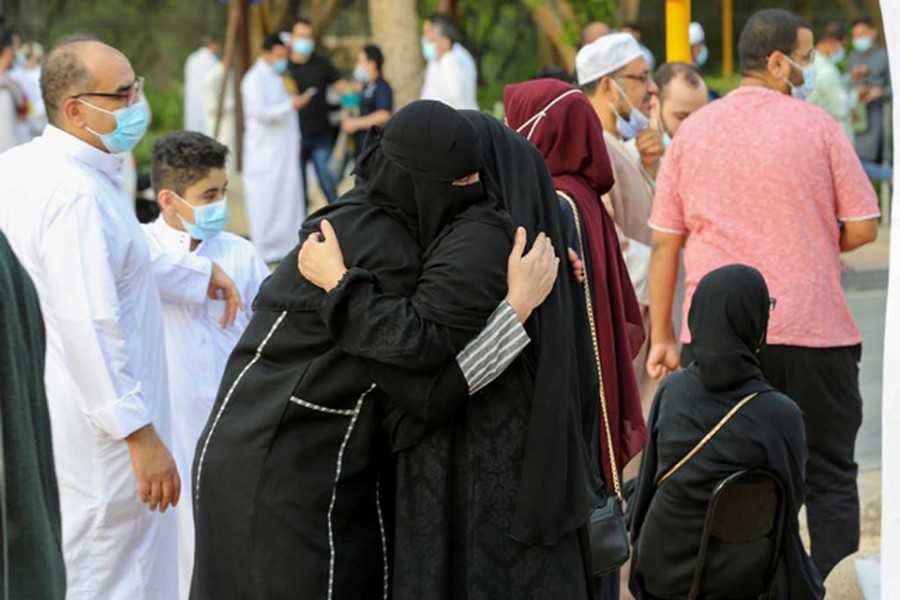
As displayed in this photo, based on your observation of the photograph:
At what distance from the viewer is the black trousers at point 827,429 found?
5.99 metres

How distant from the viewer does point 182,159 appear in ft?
19.4

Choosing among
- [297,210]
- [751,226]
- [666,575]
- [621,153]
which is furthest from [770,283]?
[297,210]

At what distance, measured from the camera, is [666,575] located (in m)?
5.29

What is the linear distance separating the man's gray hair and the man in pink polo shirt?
217 cm

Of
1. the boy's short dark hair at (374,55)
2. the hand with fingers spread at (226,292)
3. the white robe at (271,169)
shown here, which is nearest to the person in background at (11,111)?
the white robe at (271,169)

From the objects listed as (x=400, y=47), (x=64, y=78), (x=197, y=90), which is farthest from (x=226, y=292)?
(x=197, y=90)

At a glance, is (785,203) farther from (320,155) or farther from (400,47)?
(400,47)

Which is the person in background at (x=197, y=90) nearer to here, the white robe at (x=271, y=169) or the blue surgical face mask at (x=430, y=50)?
the blue surgical face mask at (x=430, y=50)

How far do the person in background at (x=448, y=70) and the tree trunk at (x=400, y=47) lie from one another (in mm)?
1860

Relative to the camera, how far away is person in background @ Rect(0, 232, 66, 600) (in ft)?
7.61

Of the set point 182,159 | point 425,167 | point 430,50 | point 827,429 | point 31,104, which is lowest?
point 31,104

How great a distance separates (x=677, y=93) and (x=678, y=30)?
585 millimetres

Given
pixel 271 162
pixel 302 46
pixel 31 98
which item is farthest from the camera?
pixel 31 98

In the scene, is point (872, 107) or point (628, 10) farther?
point (628, 10)
